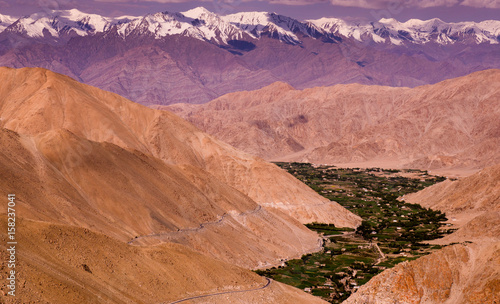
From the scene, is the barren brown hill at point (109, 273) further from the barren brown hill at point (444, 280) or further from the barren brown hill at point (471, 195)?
the barren brown hill at point (471, 195)

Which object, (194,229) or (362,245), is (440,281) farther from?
(362,245)

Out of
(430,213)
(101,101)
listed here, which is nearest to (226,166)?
(101,101)

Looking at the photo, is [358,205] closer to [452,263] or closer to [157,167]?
[157,167]

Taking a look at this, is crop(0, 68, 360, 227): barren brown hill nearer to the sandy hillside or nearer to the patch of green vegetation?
the sandy hillside

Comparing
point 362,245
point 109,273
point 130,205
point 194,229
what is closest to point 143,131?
point 362,245

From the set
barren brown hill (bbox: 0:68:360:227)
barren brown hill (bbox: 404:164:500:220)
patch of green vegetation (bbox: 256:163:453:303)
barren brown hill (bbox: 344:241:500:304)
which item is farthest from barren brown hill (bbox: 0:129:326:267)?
barren brown hill (bbox: 404:164:500:220)
